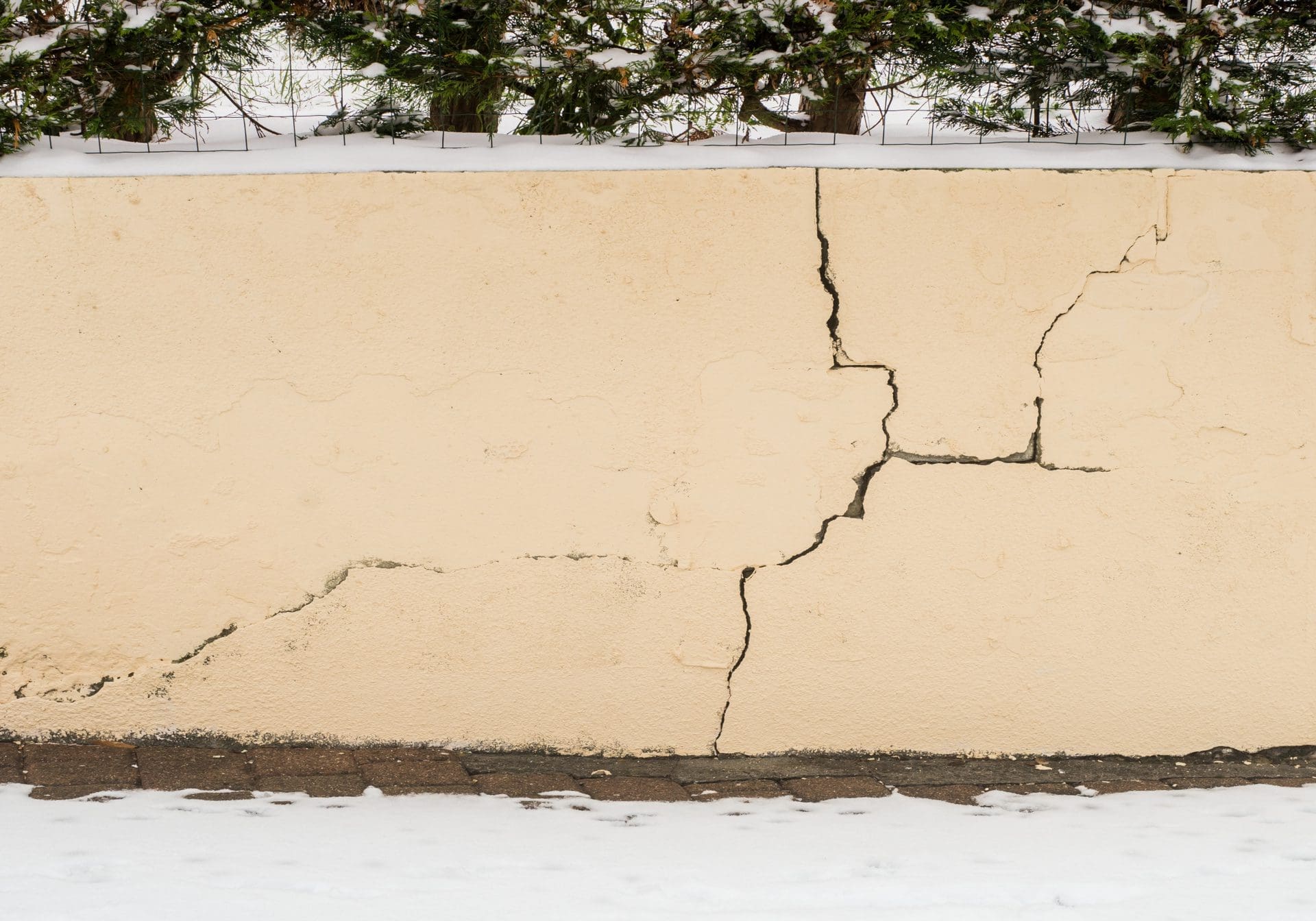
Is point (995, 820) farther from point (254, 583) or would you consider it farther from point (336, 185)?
point (336, 185)

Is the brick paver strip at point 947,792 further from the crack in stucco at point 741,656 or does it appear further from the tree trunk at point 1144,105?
the tree trunk at point 1144,105

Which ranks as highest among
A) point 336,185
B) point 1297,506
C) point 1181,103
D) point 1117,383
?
point 1181,103

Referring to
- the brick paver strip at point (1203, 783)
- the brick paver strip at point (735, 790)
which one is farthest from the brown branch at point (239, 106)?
the brick paver strip at point (1203, 783)

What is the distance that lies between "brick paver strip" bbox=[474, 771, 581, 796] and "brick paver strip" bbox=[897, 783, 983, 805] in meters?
0.94

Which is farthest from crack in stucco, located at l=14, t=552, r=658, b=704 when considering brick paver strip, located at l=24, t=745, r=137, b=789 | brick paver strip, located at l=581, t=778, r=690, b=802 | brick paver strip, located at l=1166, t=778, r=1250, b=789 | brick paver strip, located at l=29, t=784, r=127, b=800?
brick paver strip, located at l=1166, t=778, r=1250, b=789

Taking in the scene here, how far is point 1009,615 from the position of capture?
9.87ft

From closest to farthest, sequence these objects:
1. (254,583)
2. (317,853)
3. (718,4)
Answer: (317,853), (718,4), (254,583)

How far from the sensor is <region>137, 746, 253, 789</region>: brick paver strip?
287cm

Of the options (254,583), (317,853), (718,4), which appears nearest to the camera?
(317,853)

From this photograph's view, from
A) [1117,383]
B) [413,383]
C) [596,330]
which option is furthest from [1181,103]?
[413,383]

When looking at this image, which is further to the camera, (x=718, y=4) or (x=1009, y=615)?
(x=1009, y=615)

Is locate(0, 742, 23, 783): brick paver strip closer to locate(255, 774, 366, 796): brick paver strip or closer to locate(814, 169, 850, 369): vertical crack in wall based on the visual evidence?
locate(255, 774, 366, 796): brick paver strip

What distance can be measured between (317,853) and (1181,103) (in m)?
2.95

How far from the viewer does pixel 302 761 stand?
9.86 feet
